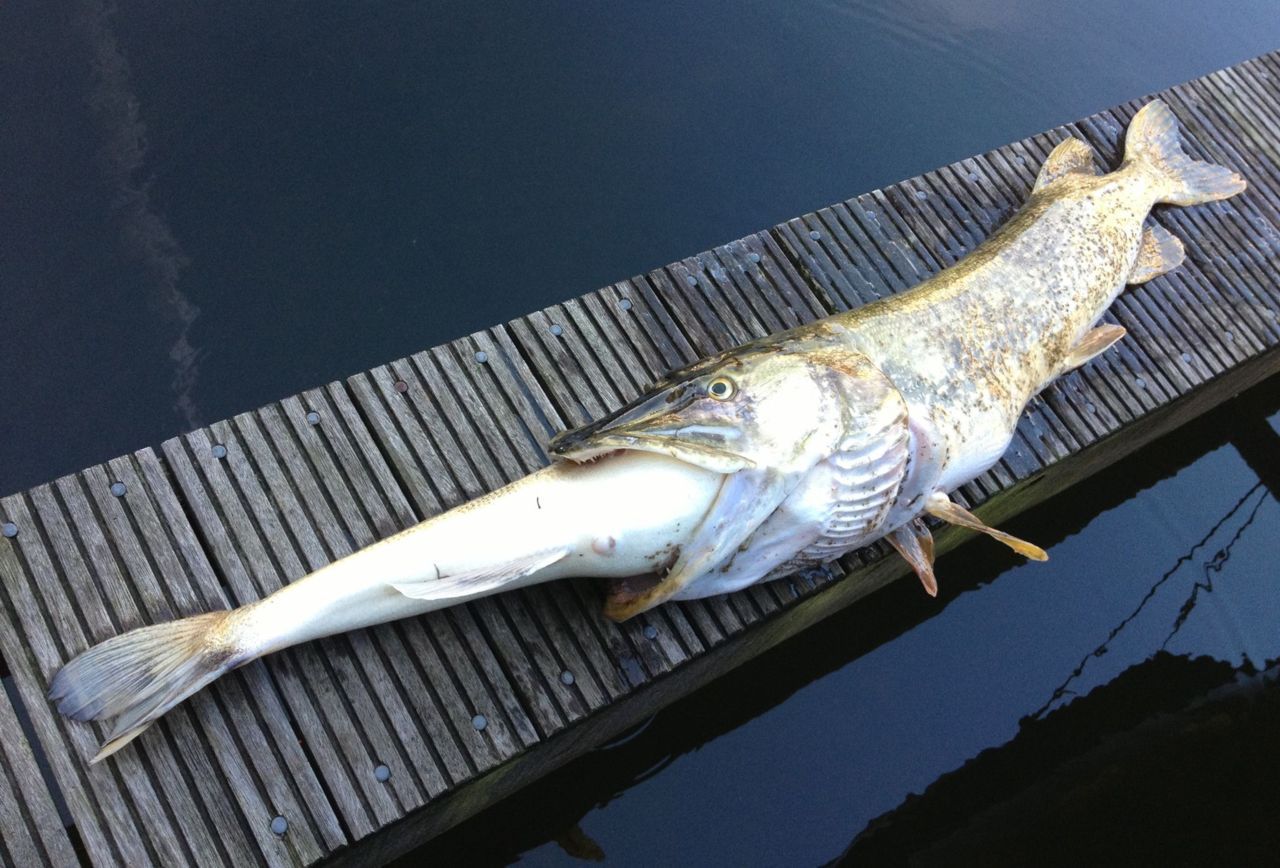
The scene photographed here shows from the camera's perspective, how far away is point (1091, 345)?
4965 millimetres

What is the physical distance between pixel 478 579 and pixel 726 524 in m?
0.89

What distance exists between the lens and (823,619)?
536 centimetres

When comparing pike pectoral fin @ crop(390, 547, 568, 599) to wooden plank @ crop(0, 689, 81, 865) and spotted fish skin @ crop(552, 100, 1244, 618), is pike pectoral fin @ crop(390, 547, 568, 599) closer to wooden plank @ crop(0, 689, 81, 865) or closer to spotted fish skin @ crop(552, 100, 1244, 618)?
spotted fish skin @ crop(552, 100, 1244, 618)

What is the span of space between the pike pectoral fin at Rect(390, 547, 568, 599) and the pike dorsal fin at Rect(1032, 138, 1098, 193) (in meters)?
3.82

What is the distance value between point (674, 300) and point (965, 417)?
5.17 feet

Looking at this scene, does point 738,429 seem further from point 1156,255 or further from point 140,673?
point 1156,255

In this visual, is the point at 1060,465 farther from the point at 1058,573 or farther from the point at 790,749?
the point at 790,749

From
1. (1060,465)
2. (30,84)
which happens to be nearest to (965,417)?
(1060,465)

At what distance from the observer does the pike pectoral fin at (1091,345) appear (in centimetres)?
492

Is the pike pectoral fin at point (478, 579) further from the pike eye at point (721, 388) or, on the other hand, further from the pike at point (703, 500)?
the pike eye at point (721, 388)

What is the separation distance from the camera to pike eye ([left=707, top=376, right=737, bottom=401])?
3523mm

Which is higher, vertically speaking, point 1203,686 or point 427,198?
point 427,198

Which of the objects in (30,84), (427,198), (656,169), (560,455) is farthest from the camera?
(656,169)

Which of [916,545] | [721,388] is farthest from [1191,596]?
[721,388]
